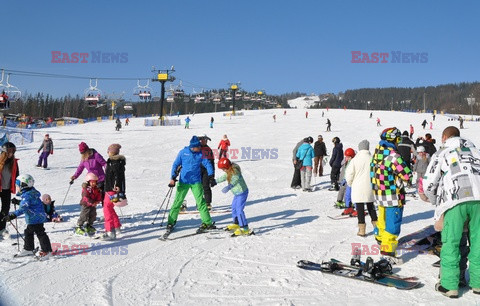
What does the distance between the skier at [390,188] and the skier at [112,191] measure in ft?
13.5

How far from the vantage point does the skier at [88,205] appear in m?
6.80

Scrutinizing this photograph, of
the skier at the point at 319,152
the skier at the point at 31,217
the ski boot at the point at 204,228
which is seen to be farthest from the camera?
the skier at the point at 319,152

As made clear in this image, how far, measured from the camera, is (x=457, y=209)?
3955 millimetres

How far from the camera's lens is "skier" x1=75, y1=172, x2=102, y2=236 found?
6.80 metres

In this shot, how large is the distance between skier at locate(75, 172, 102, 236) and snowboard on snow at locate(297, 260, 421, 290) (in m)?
3.92

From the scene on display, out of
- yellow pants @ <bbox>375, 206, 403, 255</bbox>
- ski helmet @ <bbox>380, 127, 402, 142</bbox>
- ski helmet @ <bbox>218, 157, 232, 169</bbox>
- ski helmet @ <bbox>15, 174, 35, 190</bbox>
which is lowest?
yellow pants @ <bbox>375, 206, 403, 255</bbox>

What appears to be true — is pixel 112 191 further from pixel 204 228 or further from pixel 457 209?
pixel 457 209

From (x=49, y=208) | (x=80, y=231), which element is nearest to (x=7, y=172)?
(x=49, y=208)

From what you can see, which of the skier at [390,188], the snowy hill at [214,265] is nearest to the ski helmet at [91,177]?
the snowy hill at [214,265]

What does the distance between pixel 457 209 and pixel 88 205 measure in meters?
5.76

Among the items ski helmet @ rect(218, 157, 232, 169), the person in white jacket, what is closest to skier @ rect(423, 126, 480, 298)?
the person in white jacket

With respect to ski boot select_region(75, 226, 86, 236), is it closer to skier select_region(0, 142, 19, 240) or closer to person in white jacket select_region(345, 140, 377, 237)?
skier select_region(0, 142, 19, 240)

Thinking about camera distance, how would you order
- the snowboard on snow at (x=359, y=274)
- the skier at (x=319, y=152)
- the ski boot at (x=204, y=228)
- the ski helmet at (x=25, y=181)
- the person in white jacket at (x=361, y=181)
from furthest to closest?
1. the skier at (x=319, y=152)
2. the ski boot at (x=204, y=228)
3. the person in white jacket at (x=361, y=181)
4. the ski helmet at (x=25, y=181)
5. the snowboard on snow at (x=359, y=274)

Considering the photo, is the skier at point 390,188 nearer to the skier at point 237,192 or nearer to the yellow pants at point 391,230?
the yellow pants at point 391,230
